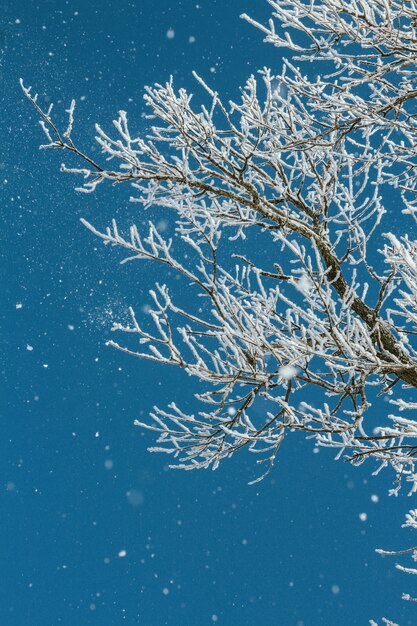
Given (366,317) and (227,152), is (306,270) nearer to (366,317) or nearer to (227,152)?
(366,317)

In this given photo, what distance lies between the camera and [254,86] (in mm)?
4637

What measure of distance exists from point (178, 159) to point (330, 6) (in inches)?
54.0

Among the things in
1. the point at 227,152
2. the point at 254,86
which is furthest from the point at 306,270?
the point at 254,86

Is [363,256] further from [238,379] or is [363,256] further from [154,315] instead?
[154,315]

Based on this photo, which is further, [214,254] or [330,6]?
[214,254]

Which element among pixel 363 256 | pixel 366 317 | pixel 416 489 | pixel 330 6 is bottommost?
pixel 416 489

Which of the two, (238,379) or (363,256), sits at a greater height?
(363,256)

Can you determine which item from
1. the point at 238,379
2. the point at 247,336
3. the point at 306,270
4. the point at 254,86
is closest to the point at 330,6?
the point at 254,86

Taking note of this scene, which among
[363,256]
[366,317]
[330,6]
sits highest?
[330,6]

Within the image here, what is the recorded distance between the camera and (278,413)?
13.5 ft

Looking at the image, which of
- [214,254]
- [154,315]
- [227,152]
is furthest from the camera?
[227,152]

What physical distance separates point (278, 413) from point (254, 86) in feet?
8.70

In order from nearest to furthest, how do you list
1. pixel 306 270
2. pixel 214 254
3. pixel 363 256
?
pixel 306 270 → pixel 214 254 → pixel 363 256

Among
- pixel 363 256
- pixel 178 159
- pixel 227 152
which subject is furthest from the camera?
pixel 363 256
